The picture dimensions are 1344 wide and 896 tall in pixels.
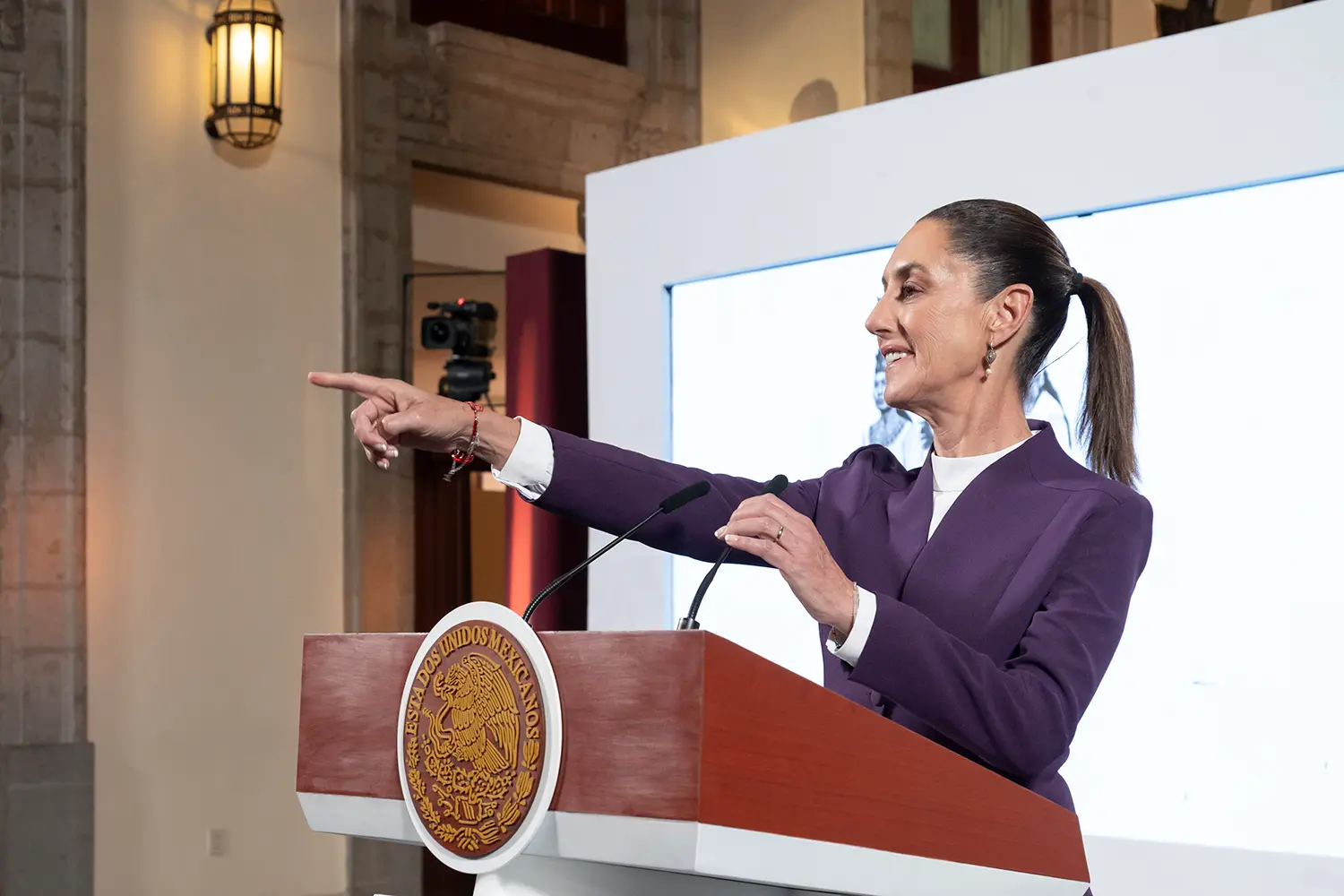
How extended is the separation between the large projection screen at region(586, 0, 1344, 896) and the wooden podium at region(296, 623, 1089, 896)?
202 cm

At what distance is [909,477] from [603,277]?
9.22ft

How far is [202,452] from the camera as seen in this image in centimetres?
677

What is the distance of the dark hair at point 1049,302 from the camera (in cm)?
173

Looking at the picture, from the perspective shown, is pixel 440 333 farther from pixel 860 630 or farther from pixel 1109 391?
pixel 860 630

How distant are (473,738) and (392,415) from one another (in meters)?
0.46

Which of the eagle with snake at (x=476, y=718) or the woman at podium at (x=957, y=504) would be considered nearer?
the eagle with snake at (x=476, y=718)

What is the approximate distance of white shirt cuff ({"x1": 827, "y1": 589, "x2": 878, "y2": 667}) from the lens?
1.35m

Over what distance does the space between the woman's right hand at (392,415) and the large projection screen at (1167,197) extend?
226 cm

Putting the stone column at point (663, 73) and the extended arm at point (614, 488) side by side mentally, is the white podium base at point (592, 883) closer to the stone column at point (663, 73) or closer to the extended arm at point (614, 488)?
the extended arm at point (614, 488)

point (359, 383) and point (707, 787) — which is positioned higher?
point (359, 383)

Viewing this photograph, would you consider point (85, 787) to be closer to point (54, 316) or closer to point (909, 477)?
point (54, 316)

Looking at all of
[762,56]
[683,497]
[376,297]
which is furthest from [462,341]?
[683,497]

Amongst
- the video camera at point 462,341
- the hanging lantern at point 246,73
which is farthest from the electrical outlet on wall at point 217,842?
the hanging lantern at point 246,73

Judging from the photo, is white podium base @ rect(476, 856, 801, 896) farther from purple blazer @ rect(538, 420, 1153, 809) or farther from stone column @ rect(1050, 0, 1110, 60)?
stone column @ rect(1050, 0, 1110, 60)
